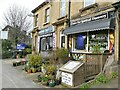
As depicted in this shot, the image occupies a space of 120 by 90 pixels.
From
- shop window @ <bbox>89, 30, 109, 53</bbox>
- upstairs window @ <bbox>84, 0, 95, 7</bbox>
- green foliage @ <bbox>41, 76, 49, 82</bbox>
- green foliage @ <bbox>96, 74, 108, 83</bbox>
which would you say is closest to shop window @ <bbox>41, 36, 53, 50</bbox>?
upstairs window @ <bbox>84, 0, 95, 7</bbox>

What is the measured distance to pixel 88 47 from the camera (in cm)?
1518

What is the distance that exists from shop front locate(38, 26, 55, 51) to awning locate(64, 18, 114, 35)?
502cm

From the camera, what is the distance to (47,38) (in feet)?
77.9

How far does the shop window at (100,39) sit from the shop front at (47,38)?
6808mm

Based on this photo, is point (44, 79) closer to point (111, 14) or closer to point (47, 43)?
point (111, 14)

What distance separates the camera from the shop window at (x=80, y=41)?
1573 cm

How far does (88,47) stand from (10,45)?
103 feet

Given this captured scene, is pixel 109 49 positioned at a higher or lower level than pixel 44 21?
lower

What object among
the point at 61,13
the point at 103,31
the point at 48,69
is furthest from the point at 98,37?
the point at 61,13

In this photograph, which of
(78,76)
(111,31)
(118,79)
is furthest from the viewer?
(111,31)

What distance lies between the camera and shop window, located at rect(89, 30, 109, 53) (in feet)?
43.7

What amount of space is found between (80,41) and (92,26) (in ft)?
10.0

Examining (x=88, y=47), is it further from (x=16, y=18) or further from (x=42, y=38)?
(x=16, y=18)

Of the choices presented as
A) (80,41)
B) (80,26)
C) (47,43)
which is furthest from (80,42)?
(47,43)
